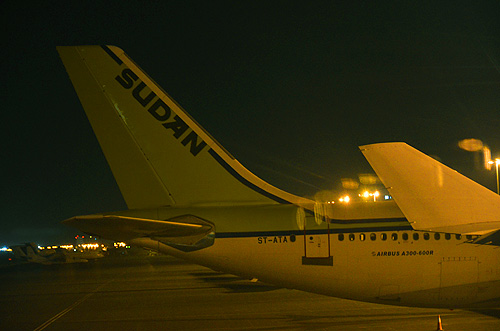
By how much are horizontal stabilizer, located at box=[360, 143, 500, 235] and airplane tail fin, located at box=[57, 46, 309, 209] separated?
170 inches

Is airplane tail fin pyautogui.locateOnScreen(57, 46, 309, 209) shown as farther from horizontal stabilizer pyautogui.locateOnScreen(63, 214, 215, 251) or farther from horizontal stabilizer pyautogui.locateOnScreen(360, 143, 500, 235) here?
horizontal stabilizer pyautogui.locateOnScreen(360, 143, 500, 235)

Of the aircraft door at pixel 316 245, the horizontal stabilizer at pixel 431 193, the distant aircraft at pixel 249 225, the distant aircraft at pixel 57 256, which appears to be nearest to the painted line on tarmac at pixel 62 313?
the distant aircraft at pixel 249 225

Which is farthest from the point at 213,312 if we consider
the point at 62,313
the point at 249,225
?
the point at 249,225

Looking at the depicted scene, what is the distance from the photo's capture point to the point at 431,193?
36.8 ft

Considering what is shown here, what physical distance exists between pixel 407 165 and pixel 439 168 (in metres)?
0.83

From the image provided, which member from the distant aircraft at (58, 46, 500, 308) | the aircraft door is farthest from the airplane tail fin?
the aircraft door

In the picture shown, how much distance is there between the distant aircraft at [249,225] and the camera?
12477 millimetres

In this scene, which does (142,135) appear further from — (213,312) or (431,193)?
(213,312)

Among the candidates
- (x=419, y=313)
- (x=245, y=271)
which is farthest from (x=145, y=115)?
(x=419, y=313)

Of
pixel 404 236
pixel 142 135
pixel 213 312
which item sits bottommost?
pixel 213 312

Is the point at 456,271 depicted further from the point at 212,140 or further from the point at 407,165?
the point at 212,140

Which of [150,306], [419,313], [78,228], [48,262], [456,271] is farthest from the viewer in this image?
[48,262]

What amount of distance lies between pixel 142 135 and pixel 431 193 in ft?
24.0

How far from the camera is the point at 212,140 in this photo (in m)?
13.2
